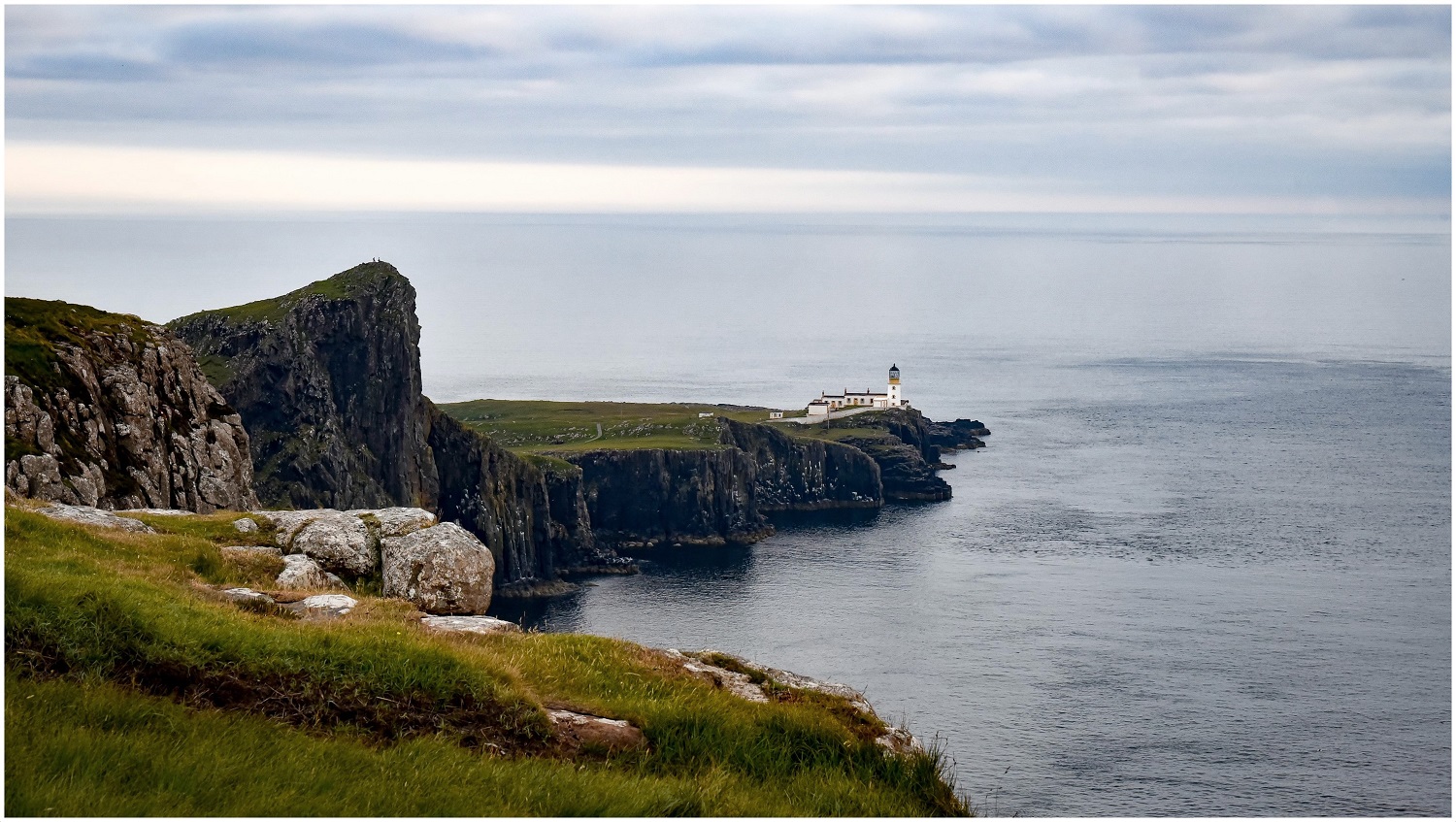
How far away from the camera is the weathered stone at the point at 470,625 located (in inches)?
747

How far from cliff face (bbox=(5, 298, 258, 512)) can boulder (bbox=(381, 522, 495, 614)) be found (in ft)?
63.6

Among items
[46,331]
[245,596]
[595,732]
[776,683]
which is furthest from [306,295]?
[595,732]

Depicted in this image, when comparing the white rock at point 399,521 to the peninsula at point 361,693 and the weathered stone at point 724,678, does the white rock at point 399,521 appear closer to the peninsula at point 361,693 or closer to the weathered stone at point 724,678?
the peninsula at point 361,693

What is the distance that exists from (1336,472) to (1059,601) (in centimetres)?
8294

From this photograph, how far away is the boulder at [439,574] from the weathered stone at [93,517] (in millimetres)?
4436

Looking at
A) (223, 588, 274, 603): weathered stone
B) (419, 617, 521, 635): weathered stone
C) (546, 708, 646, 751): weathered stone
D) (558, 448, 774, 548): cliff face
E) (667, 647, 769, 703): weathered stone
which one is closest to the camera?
(546, 708, 646, 751): weathered stone

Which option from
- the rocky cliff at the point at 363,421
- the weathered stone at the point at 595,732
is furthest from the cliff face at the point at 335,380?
the weathered stone at the point at 595,732

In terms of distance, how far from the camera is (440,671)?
16172mm

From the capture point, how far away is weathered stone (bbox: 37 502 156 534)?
77.0 ft

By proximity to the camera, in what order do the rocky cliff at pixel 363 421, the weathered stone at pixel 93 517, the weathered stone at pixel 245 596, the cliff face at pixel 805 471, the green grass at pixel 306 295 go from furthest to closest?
the cliff face at pixel 805 471 < the green grass at pixel 306 295 < the rocky cliff at pixel 363 421 < the weathered stone at pixel 93 517 < the weathered stone at pixel 245 596

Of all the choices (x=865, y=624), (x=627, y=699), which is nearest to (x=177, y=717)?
(x=627, y=699)

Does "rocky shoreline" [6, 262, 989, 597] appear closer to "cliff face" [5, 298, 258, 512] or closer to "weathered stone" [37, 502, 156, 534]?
"cliff face" [5, 298, 258, 512]

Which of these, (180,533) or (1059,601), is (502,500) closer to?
(1059,601)

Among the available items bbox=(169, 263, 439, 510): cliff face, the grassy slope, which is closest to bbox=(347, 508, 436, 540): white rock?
the grassy slope
